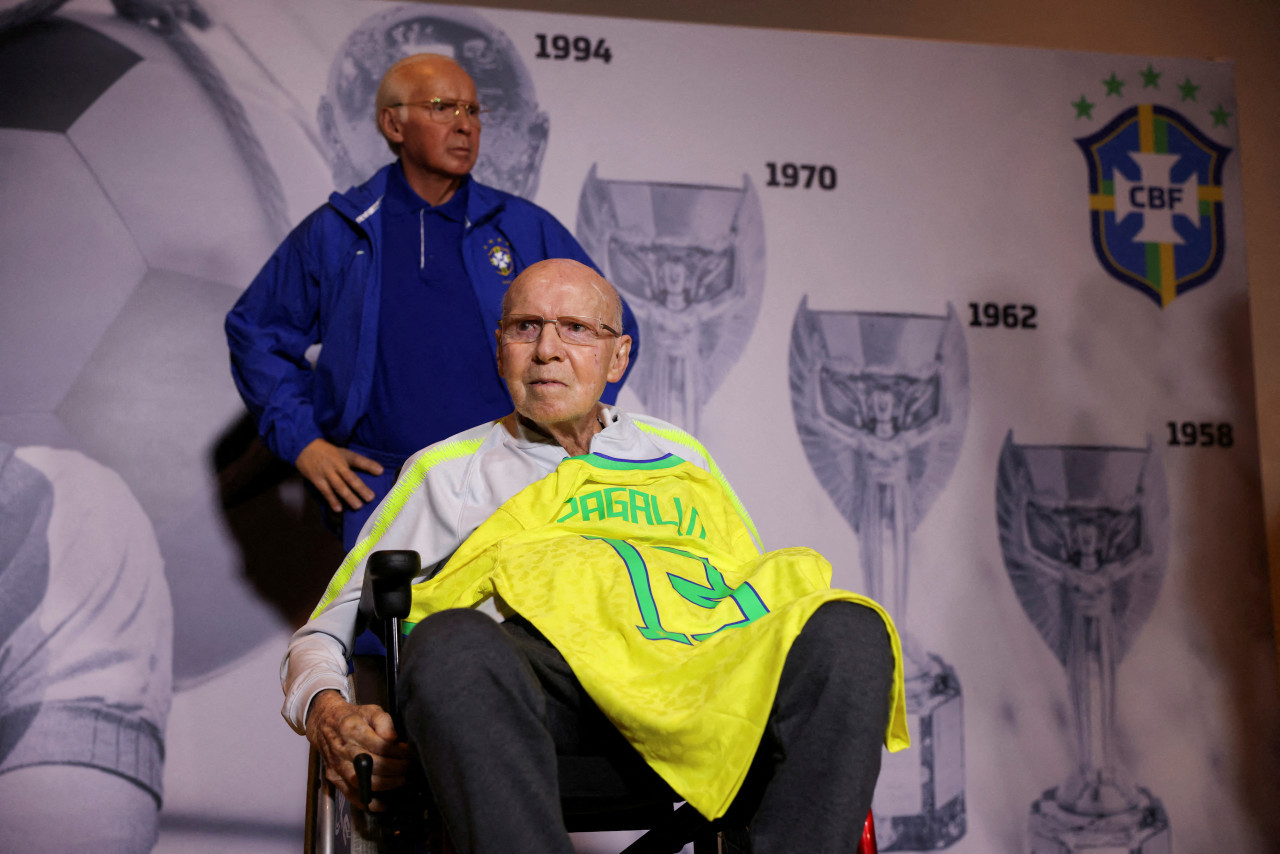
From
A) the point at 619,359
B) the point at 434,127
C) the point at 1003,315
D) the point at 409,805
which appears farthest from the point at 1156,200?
the point at 409,805

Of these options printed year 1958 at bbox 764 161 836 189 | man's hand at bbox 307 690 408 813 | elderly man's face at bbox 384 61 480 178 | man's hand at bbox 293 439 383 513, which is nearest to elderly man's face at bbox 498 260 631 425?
man's hand at bbox 307 690 408 813

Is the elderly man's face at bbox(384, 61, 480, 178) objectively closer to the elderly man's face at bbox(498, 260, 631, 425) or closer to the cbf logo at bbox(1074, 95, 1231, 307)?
the elderly man's face at bbox(498, 260, 631, 425)

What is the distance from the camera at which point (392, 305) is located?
94.5 inches

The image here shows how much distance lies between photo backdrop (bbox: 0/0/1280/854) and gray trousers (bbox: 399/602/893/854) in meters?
1.79

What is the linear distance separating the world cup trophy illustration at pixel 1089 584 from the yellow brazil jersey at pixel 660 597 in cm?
172

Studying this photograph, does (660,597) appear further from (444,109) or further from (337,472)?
(444,109)

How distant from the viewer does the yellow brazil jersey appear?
1.20m

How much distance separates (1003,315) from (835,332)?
0.52 meters

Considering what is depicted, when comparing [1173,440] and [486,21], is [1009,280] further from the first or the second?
[486,21]

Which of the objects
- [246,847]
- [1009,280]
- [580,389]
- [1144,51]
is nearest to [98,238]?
[246,847]

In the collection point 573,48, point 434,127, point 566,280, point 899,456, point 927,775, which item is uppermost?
point 573,48

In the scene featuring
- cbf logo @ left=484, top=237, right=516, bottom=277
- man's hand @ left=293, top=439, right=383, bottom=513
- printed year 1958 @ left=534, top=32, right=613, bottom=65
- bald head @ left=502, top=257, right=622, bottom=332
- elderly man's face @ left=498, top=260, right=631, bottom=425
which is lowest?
man's hand @ left=293, top=439, right=383, bottom=513

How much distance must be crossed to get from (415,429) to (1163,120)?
2.50 meters

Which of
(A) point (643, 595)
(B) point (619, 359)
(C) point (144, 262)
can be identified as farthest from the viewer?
(C) point (144, 262)
